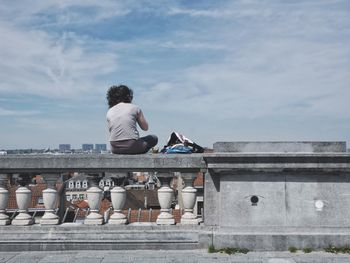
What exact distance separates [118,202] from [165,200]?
0.58m

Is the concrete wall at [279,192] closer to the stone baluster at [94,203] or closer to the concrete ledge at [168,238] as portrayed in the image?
the concrete ledge at [168,238]

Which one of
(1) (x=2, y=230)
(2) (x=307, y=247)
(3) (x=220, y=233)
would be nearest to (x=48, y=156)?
(1) (x=2, y=230)

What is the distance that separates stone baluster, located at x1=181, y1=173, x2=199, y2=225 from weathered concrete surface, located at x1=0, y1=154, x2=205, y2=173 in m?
0.09

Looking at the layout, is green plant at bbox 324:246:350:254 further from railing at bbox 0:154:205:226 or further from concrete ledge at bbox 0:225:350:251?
railing at bbox 0:154:205:226

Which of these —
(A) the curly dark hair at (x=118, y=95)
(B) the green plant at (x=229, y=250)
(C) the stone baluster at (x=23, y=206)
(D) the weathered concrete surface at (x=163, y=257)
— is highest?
(A) the curly dark hair at (x=118, y=95)

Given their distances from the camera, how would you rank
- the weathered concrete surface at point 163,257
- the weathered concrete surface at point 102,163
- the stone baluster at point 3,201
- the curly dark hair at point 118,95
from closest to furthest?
the weathered concrete surface at point 163,257 → the weathered concrete surface at point 102,163 → the stone baluster at point 3,201 → the curly dark hair at point 118,95

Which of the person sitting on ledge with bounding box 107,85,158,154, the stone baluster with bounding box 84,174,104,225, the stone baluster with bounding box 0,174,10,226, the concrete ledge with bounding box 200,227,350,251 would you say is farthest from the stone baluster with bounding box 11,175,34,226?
the concrete ledge with bounding box 200,227,350,251

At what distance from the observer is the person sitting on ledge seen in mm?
6141

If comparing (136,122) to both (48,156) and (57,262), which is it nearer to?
(48,156)

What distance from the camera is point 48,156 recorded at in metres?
5.99

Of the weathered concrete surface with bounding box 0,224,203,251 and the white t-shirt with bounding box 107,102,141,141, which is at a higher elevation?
the white t-shirt with bounding box 107,102,141,141

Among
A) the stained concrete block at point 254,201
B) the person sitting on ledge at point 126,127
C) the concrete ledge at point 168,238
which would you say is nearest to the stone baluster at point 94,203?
the concrete ledge at point 168,238

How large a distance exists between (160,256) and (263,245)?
48.4 inches

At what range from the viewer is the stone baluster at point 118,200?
19.3 ft
